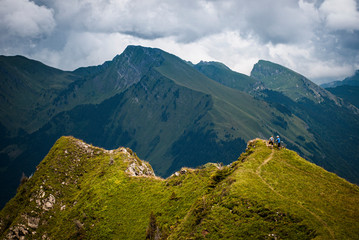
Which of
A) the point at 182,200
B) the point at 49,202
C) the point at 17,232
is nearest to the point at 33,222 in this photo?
the point at 17,232

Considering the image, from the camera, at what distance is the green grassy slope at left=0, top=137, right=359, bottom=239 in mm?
34000

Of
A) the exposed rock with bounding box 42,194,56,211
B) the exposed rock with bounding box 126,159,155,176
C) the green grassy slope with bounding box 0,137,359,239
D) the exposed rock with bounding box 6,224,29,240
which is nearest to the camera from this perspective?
the green grassy slope with bounding box 0,137,359,239

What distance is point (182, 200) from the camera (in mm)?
50500

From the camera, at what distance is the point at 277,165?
152 feet

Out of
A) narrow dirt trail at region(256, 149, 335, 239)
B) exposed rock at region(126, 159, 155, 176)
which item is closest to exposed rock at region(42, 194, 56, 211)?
exposed rock at region(126, 159, 155, 176)

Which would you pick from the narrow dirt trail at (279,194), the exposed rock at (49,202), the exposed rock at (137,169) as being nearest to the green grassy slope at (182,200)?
the exposed rock at (49,202)

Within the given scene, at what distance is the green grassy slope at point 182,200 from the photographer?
1339 inches

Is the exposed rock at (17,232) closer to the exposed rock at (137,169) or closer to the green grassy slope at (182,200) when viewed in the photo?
the green grassy slope at (182,200)

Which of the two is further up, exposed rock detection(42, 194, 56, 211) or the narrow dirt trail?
the narrow dirt trail

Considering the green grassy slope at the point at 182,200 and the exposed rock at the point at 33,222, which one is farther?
the exposed rock at the point at 33,222

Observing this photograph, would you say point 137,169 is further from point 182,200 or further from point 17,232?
point 17,232

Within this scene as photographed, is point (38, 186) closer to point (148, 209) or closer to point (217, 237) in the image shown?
point (148, 209)

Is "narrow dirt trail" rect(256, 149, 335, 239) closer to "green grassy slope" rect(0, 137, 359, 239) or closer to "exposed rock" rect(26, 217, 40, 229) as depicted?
"green grassy slope" rect(0, 137, 359, 239)

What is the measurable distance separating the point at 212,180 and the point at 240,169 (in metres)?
5.73
